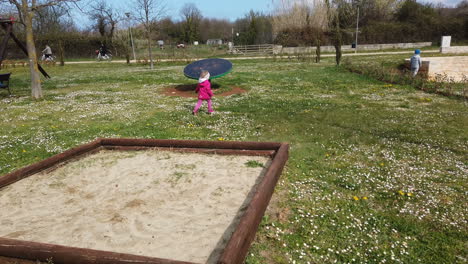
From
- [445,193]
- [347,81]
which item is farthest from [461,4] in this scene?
[445,193]

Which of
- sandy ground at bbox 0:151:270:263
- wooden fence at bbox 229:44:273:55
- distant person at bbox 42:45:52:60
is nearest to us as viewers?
sandy ground at bbox 0:151:270:263

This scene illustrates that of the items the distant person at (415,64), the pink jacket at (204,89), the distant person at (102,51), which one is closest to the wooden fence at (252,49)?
the distant person at (102,51)

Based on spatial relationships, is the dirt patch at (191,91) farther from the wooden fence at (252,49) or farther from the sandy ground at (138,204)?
the wooden fence at (252,49)

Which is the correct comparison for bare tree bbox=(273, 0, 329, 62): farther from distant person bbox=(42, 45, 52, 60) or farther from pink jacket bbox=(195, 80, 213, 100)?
pink jacket bbox=(195, 80, 213, 100)

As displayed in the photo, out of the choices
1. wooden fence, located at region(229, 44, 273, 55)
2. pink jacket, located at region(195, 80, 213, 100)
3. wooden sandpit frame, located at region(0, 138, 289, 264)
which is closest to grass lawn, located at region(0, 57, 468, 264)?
wooden sandpit frame, located at region(0, 138, 289, 264)

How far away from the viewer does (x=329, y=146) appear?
780 centimetres

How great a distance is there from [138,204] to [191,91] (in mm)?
12092

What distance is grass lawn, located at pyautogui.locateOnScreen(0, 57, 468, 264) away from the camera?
4066 mm

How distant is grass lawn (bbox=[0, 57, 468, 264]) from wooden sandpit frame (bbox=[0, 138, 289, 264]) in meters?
0.36

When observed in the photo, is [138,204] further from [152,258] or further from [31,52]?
[31,52]

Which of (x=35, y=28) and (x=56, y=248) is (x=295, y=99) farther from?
(x=35, y=28)

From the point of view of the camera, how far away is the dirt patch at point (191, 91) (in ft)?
52.1

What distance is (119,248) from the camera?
3.90 metres

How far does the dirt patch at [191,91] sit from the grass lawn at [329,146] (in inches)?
27.7
